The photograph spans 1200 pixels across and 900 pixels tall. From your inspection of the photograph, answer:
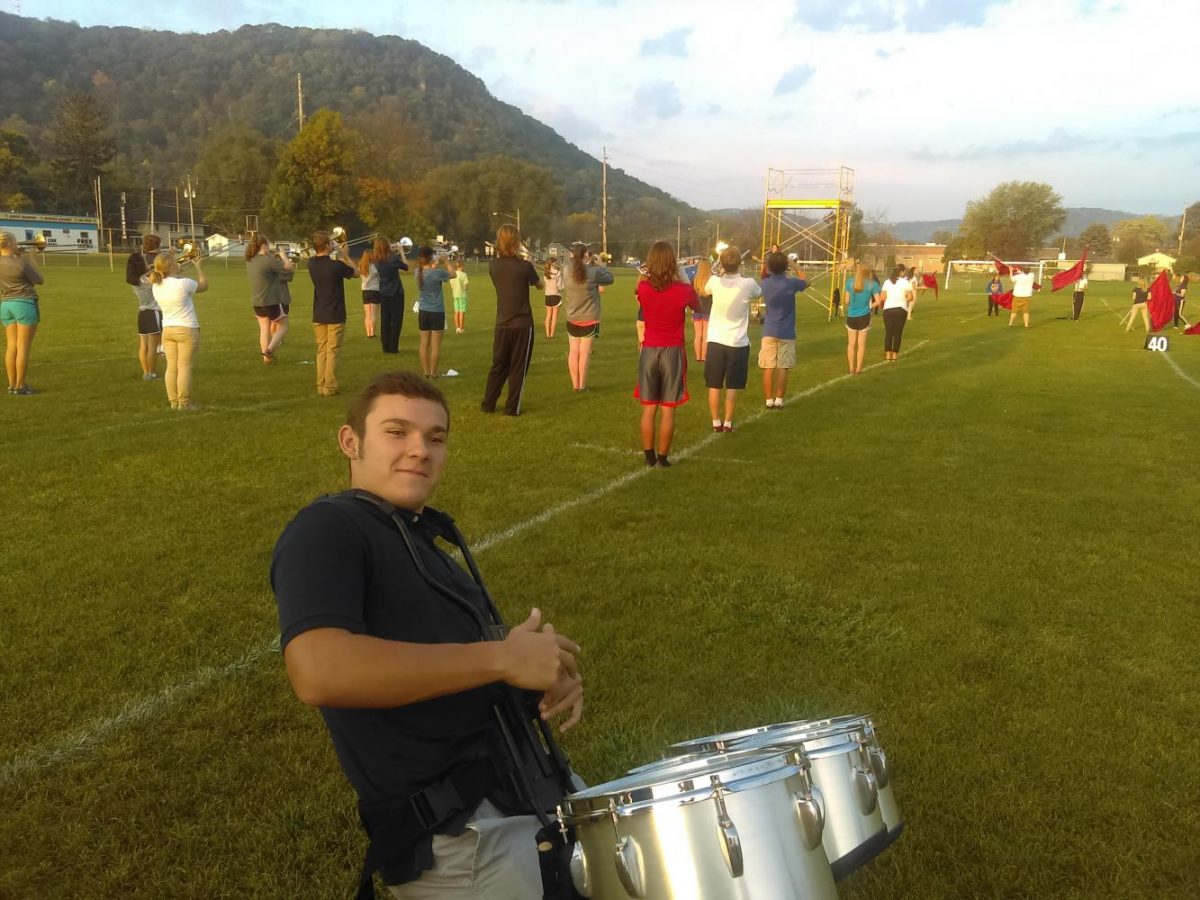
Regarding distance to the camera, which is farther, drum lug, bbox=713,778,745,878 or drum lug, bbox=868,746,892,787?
drum lug, bbox=868,746,892,787

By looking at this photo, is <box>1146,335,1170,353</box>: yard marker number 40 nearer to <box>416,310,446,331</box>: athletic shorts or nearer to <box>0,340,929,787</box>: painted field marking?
<box>416,310,446,331</box>: athletic shorts

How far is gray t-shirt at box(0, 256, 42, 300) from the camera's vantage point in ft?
34.7

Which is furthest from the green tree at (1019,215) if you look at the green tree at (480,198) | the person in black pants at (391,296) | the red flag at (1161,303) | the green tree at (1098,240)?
the person in black pants at (391,296)

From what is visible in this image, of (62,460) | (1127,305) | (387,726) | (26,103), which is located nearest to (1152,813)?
(387,726)

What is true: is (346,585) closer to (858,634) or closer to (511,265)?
(858,634)

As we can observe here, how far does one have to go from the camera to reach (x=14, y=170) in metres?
91.6

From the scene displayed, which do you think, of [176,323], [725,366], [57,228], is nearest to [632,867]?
[725,366]

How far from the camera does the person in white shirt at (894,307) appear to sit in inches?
675

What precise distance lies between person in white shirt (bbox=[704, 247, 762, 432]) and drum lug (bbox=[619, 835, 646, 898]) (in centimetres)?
823

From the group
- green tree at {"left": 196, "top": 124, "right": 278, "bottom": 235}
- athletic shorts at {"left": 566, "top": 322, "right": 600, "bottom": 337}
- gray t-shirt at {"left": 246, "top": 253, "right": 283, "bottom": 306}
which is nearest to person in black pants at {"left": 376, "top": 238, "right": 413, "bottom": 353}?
gray t-shirt at {"left": 246, "top": 253, "right": 283, "bottom": 306}

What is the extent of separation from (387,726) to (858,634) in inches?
141

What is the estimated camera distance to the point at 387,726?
179cm

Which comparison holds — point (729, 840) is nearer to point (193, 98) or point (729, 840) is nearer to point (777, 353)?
point (777, 353)

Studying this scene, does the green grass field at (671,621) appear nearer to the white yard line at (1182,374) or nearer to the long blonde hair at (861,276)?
the long blonde hair at (861,276)
